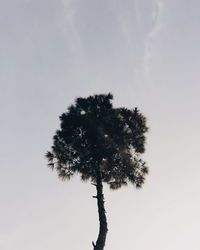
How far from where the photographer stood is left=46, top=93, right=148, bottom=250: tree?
2556 cm

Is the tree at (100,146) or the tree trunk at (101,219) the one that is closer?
the tree trunk at (101,219)

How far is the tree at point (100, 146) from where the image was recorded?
83.9ft

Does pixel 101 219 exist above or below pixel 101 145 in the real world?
below

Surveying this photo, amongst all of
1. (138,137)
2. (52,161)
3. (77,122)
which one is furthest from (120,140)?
(52,161)

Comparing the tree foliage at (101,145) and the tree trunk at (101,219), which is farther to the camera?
the tree foliage at (101,145)

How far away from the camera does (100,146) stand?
1000 inches

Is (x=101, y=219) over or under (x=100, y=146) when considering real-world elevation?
under

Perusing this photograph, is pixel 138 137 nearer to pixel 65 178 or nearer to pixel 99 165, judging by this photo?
pixel 99 165

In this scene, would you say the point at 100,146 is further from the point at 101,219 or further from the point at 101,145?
the point at 101,219

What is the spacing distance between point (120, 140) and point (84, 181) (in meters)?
3.91

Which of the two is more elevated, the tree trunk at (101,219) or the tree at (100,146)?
the tree at (100,146)

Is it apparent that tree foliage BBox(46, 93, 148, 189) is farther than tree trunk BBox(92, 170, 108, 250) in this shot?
Yes

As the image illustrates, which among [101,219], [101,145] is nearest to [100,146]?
[101,145]

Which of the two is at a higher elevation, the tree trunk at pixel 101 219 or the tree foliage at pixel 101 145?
the tree foliage at pixel 101 145
